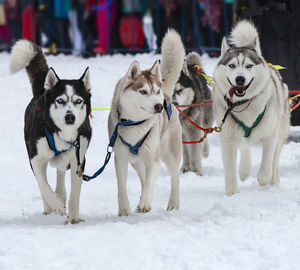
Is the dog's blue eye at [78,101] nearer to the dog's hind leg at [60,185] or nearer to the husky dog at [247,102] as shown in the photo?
the dog's hind leg at [60,185]

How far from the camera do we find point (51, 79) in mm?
2988

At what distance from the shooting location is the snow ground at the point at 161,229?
7.56ft

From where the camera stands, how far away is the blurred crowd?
9.41m

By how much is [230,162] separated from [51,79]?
142 centimetres

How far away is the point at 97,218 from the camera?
3.29 metres

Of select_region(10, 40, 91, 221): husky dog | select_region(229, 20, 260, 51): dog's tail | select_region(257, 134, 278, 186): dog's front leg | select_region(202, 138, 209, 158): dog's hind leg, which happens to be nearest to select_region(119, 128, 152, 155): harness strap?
select_region(10, 40, 91, 221): husky dog

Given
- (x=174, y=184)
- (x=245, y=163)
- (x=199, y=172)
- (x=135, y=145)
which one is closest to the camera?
(x=135, y=145)

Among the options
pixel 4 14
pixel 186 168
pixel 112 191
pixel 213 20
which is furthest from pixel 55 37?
pixel 112 191

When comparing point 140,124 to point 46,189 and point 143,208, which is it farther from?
point 46,189

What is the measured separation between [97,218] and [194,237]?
0.80 m

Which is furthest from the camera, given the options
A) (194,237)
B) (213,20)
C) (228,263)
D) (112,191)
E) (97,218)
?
(213,20)

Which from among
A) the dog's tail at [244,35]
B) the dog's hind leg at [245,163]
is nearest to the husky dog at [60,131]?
the dog's tail at [244,35]

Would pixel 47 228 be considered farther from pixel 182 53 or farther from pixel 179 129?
pixel 182 53

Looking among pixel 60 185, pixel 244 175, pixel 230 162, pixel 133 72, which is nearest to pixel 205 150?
pixel 244 175
